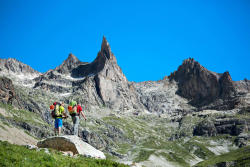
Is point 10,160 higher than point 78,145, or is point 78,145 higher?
point 78,145

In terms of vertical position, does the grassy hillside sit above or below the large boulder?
below

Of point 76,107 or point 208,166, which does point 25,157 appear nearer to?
point 76,107

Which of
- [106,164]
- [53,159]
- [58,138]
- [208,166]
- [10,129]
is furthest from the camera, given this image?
[10,129]

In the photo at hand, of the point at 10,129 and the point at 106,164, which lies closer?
the point at 106,164

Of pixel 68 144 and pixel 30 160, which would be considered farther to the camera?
pixel 68 144

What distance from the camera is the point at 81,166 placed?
19.7m

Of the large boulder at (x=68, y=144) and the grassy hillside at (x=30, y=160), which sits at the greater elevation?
the large boulder at (x=68, y=144)

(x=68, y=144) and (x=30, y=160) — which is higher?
(x=68, y=144)

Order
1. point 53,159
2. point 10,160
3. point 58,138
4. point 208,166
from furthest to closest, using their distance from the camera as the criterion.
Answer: point 208,166
point 58,138
point 53,159
point 10,160

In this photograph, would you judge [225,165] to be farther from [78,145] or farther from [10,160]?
[10,160]

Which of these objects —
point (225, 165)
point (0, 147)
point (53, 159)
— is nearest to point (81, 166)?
point (53, 159)

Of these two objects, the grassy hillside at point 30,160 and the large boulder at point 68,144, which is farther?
the large boulder at point 68,144

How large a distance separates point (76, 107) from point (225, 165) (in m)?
146

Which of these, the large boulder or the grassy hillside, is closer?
the grassy hillside
